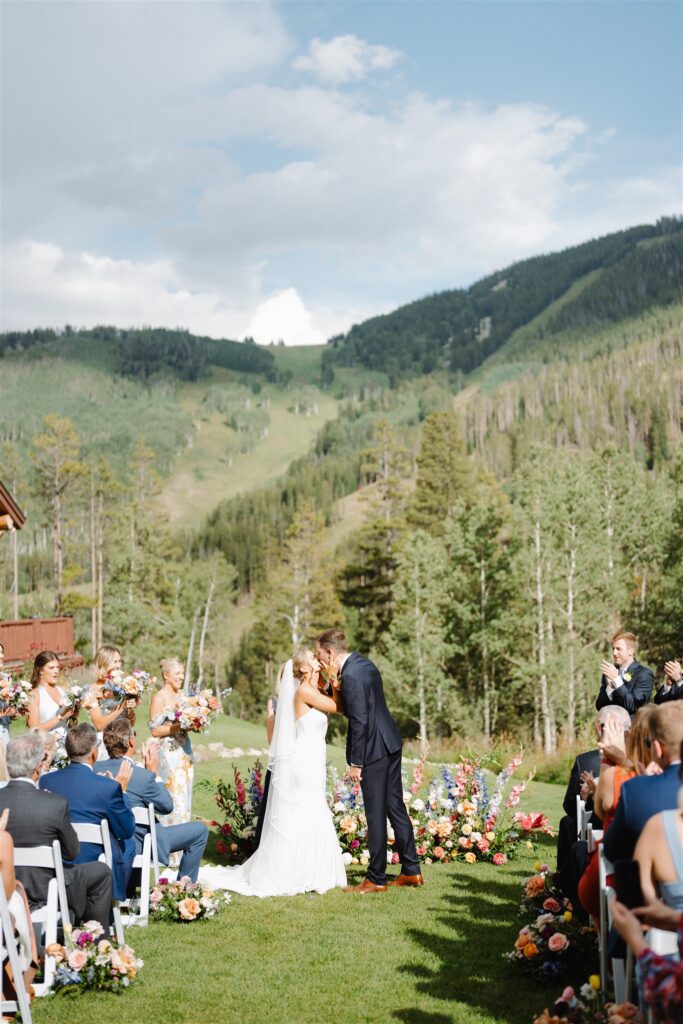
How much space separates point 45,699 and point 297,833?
316cm

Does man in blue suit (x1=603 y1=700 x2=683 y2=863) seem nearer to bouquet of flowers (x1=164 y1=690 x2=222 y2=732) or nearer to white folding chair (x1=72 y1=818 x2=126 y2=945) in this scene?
white folding chair (x1=72 y1=818 x2=126 y2=945)

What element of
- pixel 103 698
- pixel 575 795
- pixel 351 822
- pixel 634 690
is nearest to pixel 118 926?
pixel 103 698

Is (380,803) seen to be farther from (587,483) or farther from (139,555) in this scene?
(139,555)

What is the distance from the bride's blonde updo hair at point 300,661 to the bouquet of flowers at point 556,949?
2.99 m

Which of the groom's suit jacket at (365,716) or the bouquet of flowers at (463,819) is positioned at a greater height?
the groom's suit jacket at (365,716)

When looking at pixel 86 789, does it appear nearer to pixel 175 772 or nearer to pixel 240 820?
pixel 175 772

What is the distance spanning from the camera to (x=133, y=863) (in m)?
7.20

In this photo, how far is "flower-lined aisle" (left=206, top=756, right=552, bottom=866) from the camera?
9047 millimetres

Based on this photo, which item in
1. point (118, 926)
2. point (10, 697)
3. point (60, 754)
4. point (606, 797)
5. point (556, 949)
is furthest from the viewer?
point (10, 697)

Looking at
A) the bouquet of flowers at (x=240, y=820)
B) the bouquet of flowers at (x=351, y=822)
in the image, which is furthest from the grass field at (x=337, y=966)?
the bouquet of flowers at (x=240, y=820)

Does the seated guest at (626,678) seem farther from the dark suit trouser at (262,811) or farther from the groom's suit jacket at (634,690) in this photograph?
the dark suit trouser at (262,811)

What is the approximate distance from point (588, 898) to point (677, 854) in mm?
1830

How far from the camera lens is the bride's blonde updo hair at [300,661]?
7906 millimetres

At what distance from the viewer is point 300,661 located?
26.1 feet
